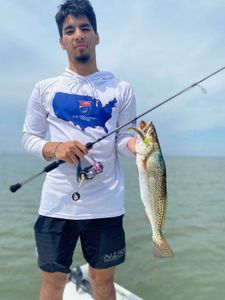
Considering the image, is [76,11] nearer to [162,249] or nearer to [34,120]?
[34,120]

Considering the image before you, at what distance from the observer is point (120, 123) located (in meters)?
3.26

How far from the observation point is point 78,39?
3.05 m

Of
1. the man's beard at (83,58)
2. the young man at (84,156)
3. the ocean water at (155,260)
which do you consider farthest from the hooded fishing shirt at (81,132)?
the ocean water at (155,260)

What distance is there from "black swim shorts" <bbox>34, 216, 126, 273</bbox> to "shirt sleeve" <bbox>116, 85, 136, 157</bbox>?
0.68 m

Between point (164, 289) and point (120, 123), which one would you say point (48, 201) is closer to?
point (120, 123)

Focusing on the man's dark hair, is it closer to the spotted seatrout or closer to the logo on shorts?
the spotted seatrout

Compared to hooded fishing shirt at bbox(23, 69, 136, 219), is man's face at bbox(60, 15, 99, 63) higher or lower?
higher

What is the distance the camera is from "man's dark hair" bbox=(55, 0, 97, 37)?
3146 mm

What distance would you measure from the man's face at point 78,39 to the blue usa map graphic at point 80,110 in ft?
1.26

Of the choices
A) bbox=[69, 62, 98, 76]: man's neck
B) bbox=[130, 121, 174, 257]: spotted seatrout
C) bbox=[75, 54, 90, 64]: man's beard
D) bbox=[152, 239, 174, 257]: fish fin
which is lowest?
bbox=[152, 239, 174, 257]: fish fin

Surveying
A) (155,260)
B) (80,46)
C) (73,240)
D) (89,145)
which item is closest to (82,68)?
(80,46)

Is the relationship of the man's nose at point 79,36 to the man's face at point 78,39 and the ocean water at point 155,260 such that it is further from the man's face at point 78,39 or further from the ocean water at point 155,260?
the ocean water at point 155,260

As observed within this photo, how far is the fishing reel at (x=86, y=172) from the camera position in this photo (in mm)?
2926

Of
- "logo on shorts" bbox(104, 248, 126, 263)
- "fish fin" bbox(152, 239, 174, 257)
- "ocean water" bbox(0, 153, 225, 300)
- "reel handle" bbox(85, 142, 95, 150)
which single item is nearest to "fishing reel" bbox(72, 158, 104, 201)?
"reel handle" bbox(85, 142, 95, 150)
